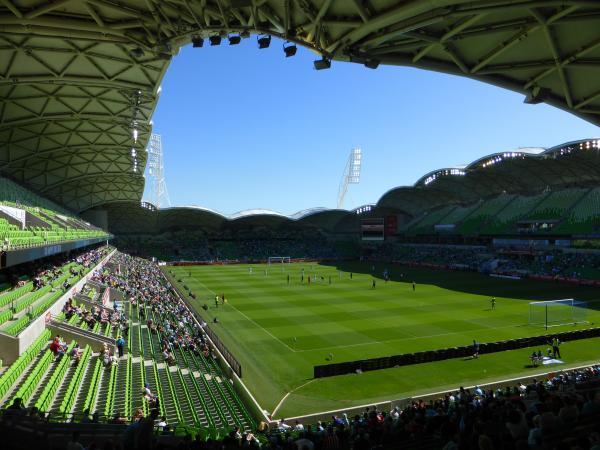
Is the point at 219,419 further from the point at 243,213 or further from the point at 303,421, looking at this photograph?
the point at 243,213

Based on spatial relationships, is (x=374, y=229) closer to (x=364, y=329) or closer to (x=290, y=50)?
(x=364, y=329)

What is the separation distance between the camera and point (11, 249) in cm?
1633

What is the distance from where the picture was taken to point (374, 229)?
83812 millimetres

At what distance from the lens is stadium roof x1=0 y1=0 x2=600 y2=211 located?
400 inches

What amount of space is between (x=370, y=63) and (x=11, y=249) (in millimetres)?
14324

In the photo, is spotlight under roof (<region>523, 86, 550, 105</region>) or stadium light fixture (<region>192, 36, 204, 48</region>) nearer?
spotlight under roof (<region>523, 86, 550, 105</region>)

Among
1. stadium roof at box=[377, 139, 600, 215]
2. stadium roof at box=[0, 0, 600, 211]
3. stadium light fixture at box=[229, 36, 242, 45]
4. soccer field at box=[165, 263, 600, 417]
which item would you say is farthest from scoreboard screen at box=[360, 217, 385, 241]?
stadium light fixture at box=[229, 36, 242, 45]

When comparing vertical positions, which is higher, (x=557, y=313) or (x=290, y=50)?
(x=290, y=50)

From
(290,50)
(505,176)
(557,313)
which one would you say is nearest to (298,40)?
(290,50)

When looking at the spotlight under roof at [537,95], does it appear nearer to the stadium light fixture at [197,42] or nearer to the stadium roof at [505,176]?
the stadium light fixture at [197,42]

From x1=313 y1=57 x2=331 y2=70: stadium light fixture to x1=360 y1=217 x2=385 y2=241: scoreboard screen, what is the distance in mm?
72397

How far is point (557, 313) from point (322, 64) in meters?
29.2

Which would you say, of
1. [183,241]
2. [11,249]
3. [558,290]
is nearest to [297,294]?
[558,290]

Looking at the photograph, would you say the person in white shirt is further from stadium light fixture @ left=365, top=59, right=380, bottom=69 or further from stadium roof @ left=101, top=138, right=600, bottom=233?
stadium roof @ left=101, top=138, right=600, bottom=233
